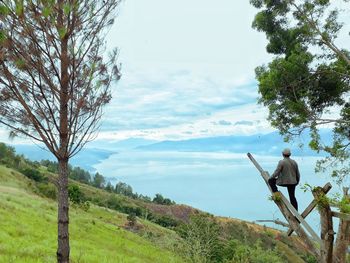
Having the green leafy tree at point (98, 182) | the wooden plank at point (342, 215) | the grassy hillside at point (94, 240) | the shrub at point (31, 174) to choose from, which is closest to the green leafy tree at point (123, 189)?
the green leafy tree at point (98, 182)

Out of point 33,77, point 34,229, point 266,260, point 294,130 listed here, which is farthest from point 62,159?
point 266,260

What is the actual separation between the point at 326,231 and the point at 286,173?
1.97 m

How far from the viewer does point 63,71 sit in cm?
1046

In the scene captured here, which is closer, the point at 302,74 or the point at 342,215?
the point at 342,215

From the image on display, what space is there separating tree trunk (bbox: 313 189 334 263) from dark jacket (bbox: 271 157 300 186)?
1611mm

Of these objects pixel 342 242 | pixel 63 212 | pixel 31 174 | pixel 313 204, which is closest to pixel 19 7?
pixel 63 212

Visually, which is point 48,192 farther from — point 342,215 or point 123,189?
point 123,189

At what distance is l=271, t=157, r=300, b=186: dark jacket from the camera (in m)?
9.02

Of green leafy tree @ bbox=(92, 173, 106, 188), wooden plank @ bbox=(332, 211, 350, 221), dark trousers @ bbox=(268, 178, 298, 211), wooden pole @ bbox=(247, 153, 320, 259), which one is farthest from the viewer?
green leafy tree @ bbox=(92, 173, 106, 188)

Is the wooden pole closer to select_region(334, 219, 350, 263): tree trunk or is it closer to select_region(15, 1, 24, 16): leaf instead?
select_region(334, 219, 350, 263): tree trunk

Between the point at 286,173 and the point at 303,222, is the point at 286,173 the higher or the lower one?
the higher one

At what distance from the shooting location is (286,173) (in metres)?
9.09

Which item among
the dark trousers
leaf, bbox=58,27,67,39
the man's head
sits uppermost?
leaf, bbox=58,27,67,39

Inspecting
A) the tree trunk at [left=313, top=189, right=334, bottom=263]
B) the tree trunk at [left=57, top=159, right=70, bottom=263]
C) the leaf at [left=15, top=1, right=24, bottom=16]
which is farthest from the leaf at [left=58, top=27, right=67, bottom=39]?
the tree trunk at [left=313, top=189, right=334, bottom=263]
